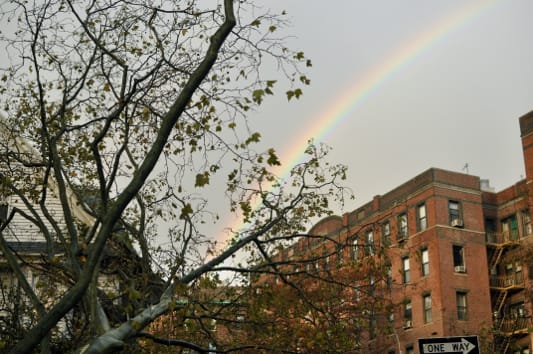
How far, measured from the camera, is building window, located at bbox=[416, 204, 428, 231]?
51216mm

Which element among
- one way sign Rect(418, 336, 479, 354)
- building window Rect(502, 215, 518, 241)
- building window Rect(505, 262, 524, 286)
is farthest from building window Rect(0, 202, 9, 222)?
building window Rect(502, 215, 518, 241)

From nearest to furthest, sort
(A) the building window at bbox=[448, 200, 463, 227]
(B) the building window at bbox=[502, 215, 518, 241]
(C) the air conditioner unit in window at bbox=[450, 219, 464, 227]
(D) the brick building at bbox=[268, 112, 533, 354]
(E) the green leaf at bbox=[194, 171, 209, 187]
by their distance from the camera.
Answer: (E) the green leaf at bbox=[194, 171, 209, 187] → (D) the brick building at bbox=[268, 112, 533, 354] → (C) the air conditioner unit in window at bbox=[450, 219, 464, 227] → (B) the building window at bbox=[502, 215, 518, 241] → (A) the building window at bbox=[448, 200, 463, 227]

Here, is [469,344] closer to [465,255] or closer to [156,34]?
[156,34]

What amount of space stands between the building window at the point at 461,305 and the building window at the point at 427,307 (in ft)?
5.48

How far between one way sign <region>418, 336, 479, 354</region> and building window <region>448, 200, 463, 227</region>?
42.7m

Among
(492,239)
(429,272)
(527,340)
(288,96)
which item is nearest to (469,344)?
(288,96)

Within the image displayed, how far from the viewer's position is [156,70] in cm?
1380

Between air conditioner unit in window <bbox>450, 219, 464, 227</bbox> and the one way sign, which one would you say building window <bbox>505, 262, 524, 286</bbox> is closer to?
air conditioner unit in window <bbox>450, 219, 464, 227</bbox>

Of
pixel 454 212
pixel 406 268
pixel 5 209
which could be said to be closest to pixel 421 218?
pixel 454 212

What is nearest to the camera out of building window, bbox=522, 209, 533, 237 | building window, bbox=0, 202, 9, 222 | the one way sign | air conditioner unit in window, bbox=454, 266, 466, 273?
the one way sign

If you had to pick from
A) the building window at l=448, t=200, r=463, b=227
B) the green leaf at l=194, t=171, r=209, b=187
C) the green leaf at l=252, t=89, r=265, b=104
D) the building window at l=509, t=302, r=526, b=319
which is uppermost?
the building window at l=448, t=200, r=463, b=227

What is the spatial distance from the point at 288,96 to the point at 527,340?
36.9 meters

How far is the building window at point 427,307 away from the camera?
48.4m

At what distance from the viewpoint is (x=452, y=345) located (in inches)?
342
